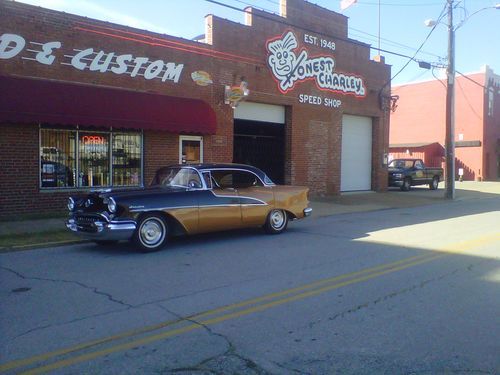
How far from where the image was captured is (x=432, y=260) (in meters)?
7.80

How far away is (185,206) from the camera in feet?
29.6

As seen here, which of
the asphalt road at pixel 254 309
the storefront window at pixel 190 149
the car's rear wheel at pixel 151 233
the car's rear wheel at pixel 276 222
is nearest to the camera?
the asphalt road at pixel 254 309

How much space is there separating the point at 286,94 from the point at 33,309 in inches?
585

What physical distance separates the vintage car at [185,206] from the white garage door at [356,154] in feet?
37.2

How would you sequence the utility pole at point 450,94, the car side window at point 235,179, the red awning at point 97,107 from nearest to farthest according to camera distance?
the car side window at point 235,179, the red awning at point 97,107, the utility pole at point 450,94

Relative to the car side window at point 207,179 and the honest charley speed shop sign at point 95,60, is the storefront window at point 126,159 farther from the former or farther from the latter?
the car side window at point 207,179

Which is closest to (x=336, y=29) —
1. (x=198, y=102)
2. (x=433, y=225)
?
(x=198, y=102)

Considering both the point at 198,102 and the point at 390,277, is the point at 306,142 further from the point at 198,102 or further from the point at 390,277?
the point at 390,277

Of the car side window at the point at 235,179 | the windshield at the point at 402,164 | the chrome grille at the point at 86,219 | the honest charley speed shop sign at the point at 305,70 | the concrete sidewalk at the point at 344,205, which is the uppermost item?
the honest charley speed shop sign at the point at 305,70

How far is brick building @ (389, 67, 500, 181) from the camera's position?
38.6m

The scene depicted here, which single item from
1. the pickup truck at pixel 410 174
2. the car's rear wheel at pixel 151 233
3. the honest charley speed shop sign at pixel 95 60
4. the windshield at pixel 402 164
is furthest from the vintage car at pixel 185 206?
the windshield at pixel 402 164

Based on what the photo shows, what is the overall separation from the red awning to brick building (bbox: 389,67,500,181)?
92.6ft

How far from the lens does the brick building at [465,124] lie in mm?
38562

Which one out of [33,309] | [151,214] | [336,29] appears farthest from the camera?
[336,29]
